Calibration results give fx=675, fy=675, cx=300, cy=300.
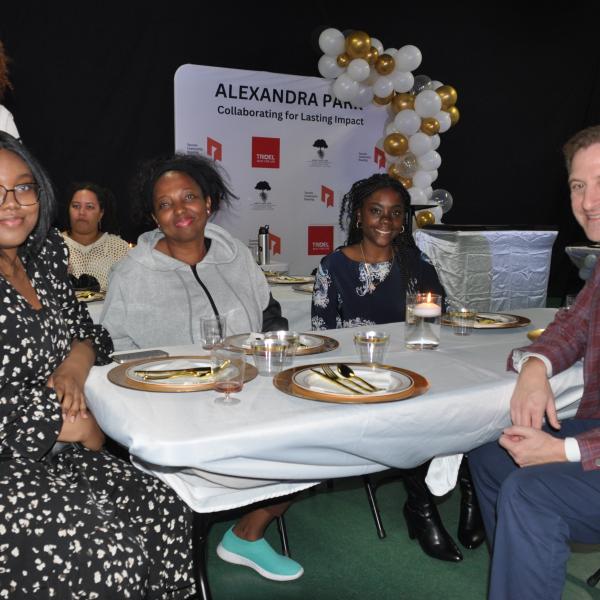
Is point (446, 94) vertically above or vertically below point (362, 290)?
above

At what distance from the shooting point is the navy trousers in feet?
5.01

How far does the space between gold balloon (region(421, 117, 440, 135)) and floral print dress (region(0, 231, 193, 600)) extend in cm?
572

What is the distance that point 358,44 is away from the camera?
6543 millimetres

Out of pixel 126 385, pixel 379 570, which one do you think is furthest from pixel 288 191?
pixel 126 385

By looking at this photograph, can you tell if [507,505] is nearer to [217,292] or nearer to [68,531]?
[68,531]

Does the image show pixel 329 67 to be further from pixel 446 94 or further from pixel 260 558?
pixel 260 558

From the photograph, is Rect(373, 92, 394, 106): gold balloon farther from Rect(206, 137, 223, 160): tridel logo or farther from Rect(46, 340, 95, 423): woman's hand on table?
Rect(46, 340, 95, 423): woman's hand on table

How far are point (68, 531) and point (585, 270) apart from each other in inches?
186

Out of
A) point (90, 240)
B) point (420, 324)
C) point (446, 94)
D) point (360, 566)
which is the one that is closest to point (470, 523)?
point (360, 566)

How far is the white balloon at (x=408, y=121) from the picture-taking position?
6.95m

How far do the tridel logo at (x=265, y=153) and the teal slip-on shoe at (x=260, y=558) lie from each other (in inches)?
194

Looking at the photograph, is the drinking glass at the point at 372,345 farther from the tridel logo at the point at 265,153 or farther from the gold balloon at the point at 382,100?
the gold balloon at the point at 382,100

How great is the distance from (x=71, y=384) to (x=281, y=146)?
556cm

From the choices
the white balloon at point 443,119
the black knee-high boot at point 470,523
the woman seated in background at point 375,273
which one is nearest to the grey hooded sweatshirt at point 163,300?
the woman seated in background at point 375,273
